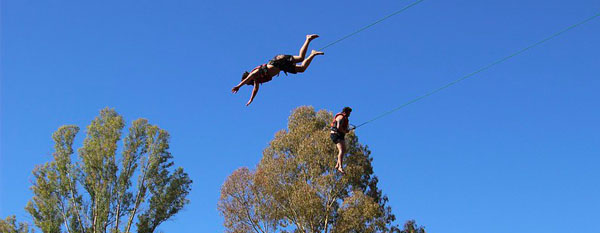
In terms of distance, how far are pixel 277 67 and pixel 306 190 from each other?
11.6m

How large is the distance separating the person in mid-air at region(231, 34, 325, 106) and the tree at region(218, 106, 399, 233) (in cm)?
1089

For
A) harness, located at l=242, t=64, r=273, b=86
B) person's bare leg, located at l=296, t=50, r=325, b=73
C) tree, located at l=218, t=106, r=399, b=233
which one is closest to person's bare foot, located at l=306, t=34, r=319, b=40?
person's bare leg, located at l=296, t=50, r=325, b=73

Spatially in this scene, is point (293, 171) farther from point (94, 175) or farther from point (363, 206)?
point (94, 175)

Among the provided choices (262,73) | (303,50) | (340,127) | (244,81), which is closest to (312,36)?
(303,50)

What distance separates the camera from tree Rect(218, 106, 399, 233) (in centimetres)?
2188

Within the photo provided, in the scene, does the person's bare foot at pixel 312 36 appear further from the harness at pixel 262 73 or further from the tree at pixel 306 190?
the tree at pixel 306 190

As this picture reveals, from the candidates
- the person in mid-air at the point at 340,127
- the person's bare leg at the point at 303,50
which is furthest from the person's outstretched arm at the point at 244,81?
the person in mid-air at the point at 340,127

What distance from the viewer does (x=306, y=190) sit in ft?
73.4

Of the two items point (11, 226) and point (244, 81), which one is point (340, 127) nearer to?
point (244, 81)

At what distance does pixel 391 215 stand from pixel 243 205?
5609 mm

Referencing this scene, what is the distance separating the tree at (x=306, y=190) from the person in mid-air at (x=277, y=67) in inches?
429

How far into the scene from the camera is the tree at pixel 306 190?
21875mm

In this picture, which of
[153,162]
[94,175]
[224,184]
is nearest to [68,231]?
[94,175]

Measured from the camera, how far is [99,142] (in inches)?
949
